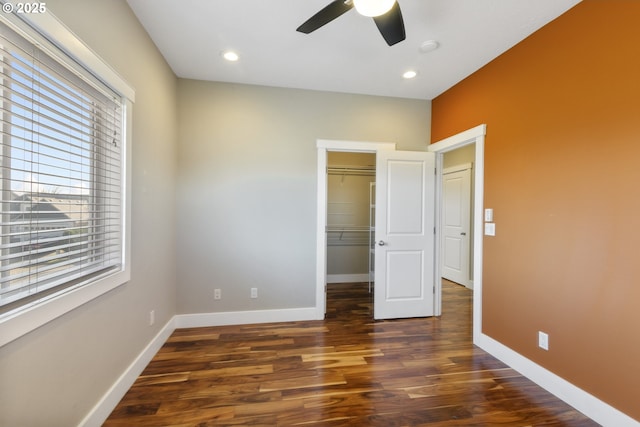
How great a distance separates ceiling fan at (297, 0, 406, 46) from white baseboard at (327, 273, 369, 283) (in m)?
3.89

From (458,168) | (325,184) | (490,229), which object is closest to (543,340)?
(490,229)

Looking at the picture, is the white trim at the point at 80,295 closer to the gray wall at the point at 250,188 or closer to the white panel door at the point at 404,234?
the gray wall at the point at 250,188

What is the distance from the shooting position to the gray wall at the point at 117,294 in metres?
1.15

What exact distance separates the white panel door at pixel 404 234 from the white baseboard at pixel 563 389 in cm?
92

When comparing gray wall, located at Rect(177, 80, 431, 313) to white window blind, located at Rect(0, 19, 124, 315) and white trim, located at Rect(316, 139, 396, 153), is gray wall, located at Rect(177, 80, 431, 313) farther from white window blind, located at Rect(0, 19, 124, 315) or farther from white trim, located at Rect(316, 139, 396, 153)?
white window blind, located at Rect(0, 19, 124, 315)

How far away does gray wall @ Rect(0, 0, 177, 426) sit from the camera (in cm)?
115

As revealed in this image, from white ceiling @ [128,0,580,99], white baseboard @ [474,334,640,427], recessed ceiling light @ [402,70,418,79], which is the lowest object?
white baseboard @ [474,334,640,427]

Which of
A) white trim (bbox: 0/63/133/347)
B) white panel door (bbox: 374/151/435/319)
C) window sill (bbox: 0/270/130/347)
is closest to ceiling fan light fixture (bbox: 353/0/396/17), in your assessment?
white trim (bbox: 0/63/133/347)

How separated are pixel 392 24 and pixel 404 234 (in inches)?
88.2

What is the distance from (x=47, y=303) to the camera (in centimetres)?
119

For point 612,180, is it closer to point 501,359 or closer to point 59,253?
point 501,359

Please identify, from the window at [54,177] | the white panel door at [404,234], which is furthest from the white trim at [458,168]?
the window at [54,177]

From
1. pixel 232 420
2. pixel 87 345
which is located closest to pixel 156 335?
pixel 87 345

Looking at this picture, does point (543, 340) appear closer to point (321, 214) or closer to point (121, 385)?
point (321, 214)
